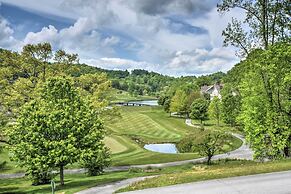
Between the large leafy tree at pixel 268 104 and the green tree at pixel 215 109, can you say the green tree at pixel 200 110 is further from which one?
the large leafy tree at pixel 268 104

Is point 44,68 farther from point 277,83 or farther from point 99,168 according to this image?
point 277,83

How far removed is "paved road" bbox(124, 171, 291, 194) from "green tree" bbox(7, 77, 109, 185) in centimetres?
826

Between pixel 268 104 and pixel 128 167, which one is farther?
pixel 128 167

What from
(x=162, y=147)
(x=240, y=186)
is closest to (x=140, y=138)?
(x=162, y=147)

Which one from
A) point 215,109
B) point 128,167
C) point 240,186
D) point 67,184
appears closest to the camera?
point 240,186

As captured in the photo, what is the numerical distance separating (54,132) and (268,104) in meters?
17.4

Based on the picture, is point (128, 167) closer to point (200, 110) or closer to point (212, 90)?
point (200, 110)

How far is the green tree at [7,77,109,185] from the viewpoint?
25375 millimetres

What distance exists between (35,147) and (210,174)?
41.0 ft

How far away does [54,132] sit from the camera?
1030 inches

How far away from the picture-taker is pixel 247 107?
103 feet

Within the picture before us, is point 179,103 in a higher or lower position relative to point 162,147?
higher

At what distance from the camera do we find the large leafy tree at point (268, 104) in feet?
91.6

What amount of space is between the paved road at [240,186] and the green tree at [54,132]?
8262mm
